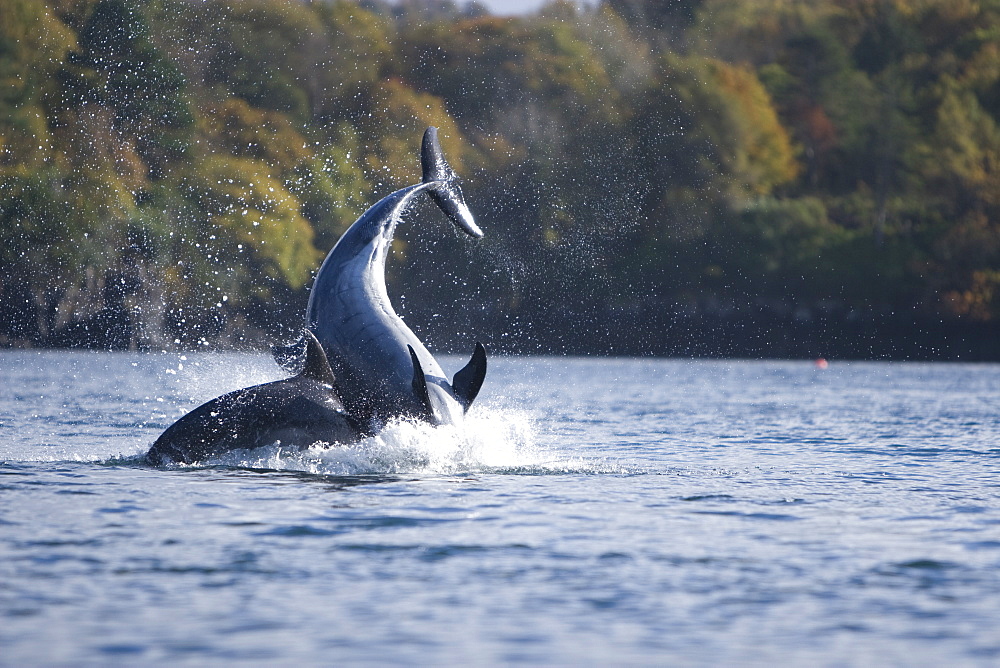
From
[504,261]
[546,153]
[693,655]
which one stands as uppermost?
[546,153]

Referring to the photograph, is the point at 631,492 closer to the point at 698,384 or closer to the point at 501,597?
the point at 501,597

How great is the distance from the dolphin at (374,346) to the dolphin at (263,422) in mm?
334

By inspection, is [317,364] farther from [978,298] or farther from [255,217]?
[978,298]

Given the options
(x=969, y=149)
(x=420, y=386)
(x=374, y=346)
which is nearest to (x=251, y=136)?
(x=969, y=149)

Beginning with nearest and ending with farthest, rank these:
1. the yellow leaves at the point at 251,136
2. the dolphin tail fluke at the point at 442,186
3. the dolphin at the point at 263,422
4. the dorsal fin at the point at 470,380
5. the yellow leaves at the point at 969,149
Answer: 1. the dorsal fin at the point at 470,380
2. the dolphin at the point at 263,422
3. the dolphin tail fluke at the point at 442,186
4. the yellow leaves at the point at 251,136
5. the yellow leaves at the point at 969,149

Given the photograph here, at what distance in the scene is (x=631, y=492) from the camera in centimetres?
1642

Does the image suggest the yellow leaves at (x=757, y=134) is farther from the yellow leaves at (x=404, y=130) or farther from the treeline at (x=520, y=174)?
the yellow leaves at (x=404, y=130)

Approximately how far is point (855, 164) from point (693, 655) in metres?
91.9

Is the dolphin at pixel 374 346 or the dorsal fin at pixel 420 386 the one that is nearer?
the dorsal fin at pixel 420 386

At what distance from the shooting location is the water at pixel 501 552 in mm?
9383

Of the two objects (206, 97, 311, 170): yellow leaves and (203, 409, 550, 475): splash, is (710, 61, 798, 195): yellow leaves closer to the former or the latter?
(206, 97, 311, 170): yellow leaves

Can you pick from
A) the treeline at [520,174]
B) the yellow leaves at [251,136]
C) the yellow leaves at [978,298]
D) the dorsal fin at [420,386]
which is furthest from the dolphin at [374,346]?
the yellow leaves at [978,298]

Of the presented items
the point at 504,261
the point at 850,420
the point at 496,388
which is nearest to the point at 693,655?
the point at 850,420

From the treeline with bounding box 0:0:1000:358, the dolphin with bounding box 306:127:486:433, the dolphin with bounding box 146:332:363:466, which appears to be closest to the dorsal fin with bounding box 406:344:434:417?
the dolphin with bounding box 306:127:486:433
